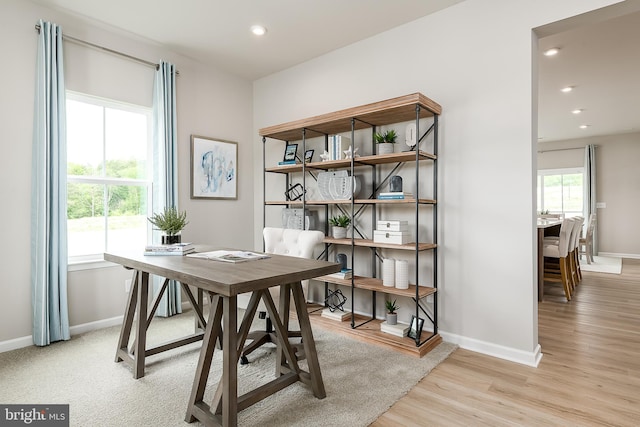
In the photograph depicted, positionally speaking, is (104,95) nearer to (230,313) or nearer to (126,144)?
(126,144)

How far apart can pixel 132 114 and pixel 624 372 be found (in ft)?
14.6

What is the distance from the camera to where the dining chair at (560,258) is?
13.3 ft

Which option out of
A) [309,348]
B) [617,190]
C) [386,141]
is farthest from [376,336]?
[617,190]

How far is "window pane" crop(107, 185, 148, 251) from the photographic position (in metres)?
3.22

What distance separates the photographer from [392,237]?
2.73m

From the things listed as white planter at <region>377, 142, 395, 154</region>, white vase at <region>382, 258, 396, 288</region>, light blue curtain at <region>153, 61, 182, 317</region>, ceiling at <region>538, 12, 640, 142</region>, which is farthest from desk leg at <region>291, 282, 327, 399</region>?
ceiling at <region>538, 12, 640, 142</region>

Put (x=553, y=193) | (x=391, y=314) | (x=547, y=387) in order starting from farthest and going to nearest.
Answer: (x=553, y=193) < (x=391, y=314) < (x=547, y=387)

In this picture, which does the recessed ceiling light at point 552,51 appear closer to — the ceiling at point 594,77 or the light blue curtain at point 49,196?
the ceiling at point 594,77

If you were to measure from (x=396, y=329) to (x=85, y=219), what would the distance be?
2.83m

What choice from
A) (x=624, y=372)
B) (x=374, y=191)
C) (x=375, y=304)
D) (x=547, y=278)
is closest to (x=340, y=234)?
(x=374, y=191)

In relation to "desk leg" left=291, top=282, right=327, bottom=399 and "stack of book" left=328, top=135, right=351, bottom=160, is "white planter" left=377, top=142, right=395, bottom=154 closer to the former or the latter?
"stack of book" left=328, top=135, right=351, bottom=160

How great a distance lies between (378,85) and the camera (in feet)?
Result: 10.4

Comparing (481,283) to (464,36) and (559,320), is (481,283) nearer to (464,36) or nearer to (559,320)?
(559,320)

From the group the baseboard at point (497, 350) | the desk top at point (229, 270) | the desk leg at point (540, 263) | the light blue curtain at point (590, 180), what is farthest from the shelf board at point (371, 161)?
the light blue curtain at point (590, 180)
